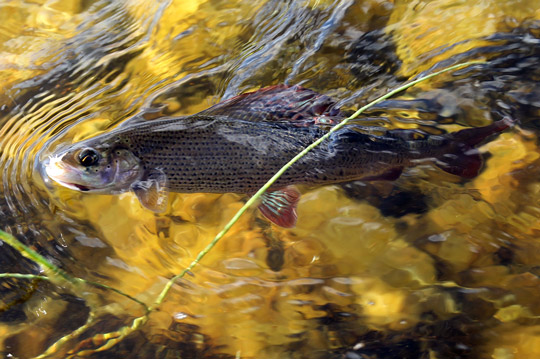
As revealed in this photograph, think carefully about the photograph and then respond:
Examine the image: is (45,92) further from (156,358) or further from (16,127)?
(156,358)

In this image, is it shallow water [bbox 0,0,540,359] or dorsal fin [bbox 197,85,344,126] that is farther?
dorsal fin [bbox 197,85,344,126]

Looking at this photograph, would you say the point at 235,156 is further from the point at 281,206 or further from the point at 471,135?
the point at 471,135

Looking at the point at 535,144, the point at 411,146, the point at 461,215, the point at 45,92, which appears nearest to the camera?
the point at 411,146

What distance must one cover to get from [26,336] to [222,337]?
1438mm

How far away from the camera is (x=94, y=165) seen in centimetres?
352

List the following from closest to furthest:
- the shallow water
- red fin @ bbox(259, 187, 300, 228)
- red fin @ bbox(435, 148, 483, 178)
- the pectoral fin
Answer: the shallow water < the pectoral fin < red fin @ bbox(259, 187, 300, 228) < red fin @ bbox(435, 148, 483, 178)

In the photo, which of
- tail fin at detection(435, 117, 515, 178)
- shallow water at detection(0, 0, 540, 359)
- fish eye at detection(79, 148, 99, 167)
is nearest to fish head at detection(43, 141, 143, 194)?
fish eye at detection(79, 148, 99, 167)

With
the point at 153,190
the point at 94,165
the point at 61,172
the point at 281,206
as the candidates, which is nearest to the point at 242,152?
the point at 281,206

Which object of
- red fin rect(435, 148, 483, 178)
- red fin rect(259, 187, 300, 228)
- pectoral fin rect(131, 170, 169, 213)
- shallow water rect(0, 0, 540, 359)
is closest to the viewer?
shallow water rect(0, 0, 540, 359)

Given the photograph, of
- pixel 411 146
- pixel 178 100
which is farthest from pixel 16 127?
pixel 411 146

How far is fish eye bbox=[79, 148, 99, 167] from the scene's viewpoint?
348 cm

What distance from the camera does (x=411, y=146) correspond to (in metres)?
3.66

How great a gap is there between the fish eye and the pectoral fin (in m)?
0.33

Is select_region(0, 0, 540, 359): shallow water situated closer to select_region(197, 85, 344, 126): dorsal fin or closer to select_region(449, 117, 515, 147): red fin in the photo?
select_region(449, 117, 515, 147): red fin
